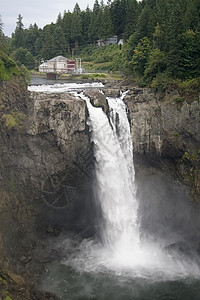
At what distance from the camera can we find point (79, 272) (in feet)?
82.0

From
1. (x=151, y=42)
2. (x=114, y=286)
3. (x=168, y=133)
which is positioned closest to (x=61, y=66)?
(x=151, y=42)

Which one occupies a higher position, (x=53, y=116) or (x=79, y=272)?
(x=53, y=116)

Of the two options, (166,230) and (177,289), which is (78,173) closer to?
(166,230)

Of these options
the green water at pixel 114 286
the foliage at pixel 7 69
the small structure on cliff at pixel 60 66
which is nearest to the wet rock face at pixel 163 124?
the foliage at pixel 7 69

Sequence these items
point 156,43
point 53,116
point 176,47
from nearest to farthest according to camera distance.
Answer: point 53,116
point 176,47
point 156,43

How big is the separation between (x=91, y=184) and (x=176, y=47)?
51.4 ft

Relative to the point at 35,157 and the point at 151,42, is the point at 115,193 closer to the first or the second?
the point at 35,157

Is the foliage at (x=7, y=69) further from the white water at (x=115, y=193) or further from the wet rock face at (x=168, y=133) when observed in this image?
the wet rock face at (x=168, y=133)

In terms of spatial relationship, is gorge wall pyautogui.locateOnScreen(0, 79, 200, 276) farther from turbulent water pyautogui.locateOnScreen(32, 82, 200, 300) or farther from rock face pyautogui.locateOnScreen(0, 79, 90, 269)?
turbulent water pyautogui.locateOnScreen(32, 82, 200, 300)

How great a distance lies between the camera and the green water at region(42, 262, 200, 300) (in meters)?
22.5

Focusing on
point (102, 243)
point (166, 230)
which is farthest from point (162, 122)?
point (102, 243)

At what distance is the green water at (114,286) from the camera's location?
2255 cm

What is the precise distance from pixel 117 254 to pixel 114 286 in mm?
4300

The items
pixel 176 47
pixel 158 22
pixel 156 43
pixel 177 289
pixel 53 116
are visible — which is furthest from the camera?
pixel 158 22
